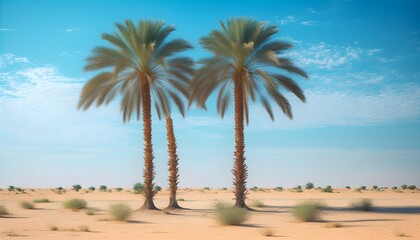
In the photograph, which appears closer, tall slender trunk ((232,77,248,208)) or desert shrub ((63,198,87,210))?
tall slender trunk ((232,77,248,208))

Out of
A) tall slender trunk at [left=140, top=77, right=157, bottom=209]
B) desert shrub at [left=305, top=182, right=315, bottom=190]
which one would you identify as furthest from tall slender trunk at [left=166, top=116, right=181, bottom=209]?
desert shrub at [left=305, top=182, right=315, bottom=190]

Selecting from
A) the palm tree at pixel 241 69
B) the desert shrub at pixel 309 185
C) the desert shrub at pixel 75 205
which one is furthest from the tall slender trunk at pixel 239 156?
the desert shrub at pixel 309 185

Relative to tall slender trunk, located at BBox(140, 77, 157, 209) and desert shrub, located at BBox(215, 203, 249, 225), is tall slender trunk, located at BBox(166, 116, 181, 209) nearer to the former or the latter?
tall slender trunk, located at BBox(140, 77, 157, 209)

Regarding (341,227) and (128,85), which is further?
(128,85)

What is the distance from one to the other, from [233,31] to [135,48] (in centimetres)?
662

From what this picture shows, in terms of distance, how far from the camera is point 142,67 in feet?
107

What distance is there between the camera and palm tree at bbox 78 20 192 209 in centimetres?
3197

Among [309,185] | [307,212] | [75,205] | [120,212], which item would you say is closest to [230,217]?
[307,212]

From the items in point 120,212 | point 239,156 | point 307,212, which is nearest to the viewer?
point 307,212

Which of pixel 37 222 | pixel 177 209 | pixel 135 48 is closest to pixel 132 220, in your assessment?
pixel 37 222

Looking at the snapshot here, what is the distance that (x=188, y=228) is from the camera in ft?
71.7

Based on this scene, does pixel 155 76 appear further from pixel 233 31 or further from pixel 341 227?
pixel 341 227

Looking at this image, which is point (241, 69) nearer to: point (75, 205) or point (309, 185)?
point (75, 205)

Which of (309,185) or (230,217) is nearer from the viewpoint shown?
Answer: (230,217)
